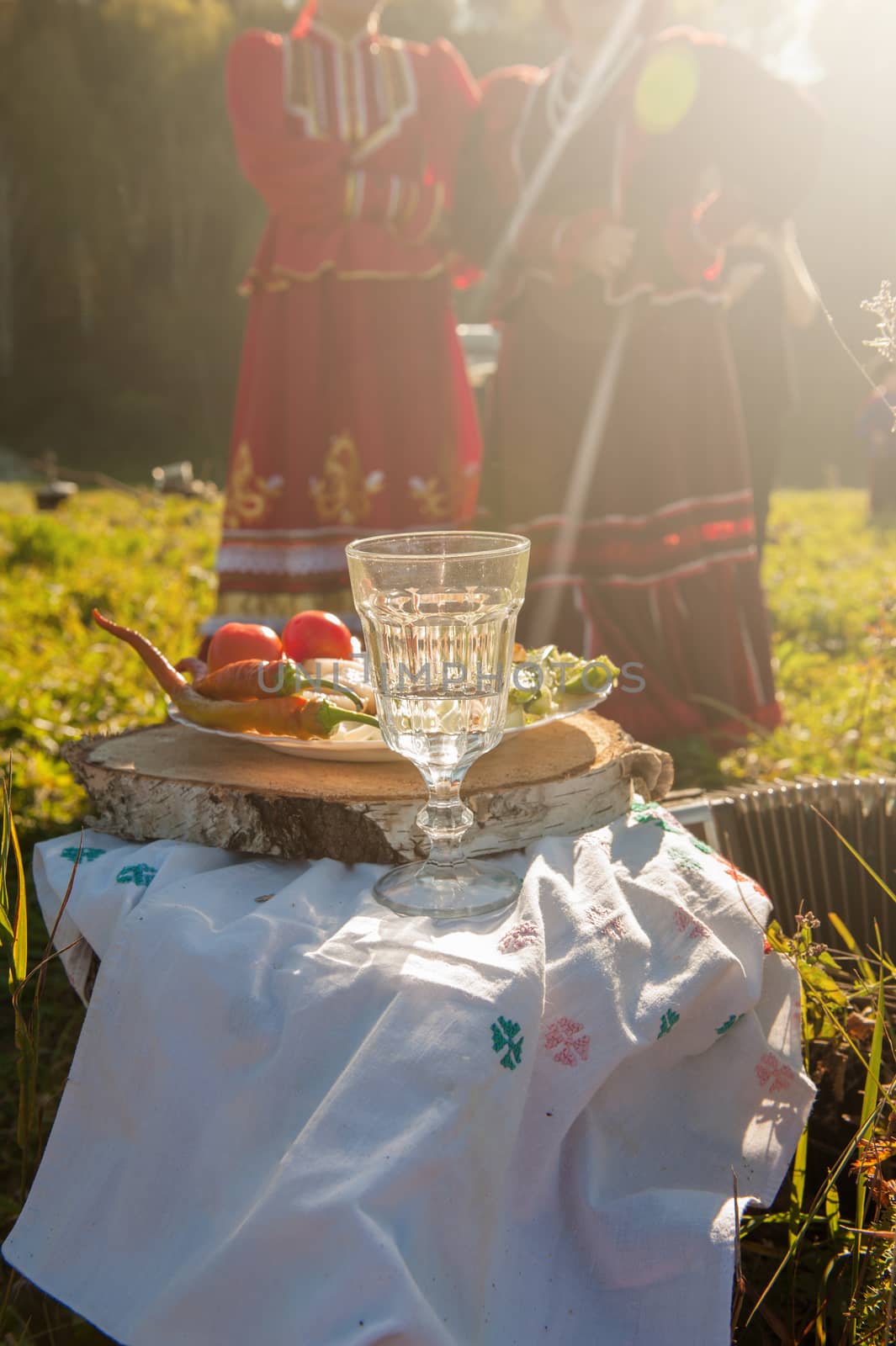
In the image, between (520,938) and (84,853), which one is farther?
(84,853)

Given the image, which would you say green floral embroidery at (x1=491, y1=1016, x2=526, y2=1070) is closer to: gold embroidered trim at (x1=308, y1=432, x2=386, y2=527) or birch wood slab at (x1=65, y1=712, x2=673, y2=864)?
birch wood slab at (x1=65, y1=712, x2=673, y2=864)

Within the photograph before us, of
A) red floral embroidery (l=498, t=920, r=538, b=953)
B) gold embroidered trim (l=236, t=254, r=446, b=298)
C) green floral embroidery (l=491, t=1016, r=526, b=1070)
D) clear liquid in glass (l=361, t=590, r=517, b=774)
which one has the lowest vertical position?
green floral embroidery (l=491, t=1016, r=526, b=1070)

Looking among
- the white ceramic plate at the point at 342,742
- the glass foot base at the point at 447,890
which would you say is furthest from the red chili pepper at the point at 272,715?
the glass foot base at the point at 447,890

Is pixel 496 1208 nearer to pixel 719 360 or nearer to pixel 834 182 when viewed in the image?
pixel 834 182

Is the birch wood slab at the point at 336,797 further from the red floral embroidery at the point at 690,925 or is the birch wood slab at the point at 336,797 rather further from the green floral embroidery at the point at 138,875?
the red floral embroidery at the point at 690,925

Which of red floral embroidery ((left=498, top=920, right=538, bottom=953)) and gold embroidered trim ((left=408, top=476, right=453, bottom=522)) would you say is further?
gold embroidered trim ((left=408, top=476, right=453, bottom=522))

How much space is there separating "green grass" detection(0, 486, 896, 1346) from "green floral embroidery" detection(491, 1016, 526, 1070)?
0.35 meters

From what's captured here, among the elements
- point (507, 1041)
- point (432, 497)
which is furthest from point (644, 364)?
point (507, 1041)

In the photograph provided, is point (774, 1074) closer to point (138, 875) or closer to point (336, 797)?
point (336, 797)

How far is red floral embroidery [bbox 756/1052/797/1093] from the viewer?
1355mm

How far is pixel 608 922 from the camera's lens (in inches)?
52.2

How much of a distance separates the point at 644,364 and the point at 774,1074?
2.62m

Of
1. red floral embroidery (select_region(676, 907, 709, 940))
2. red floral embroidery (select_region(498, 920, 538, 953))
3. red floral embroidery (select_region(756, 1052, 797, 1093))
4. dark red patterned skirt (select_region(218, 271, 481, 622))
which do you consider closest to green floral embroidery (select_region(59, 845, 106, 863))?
red floral embroidery (select_region(498, 920, 538, 953))

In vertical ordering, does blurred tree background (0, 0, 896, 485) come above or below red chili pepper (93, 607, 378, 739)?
above
